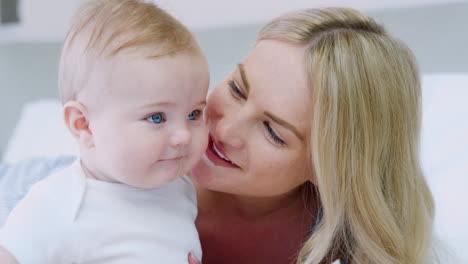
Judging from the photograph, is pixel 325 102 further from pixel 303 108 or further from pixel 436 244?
pixel 436 244

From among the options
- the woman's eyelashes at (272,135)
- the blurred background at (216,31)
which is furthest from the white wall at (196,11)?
the woman's eyelashes at (272,135)

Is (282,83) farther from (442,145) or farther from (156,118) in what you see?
(442,145)

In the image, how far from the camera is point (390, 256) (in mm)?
1304

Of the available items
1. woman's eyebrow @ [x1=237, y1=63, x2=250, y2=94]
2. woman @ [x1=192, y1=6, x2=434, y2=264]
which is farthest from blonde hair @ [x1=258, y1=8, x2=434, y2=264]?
woman's eyebrow @ [x1=237, y1=63, x2=250, y2=94]

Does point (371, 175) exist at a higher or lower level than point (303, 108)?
lower

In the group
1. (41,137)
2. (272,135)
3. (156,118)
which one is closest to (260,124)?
(272,135)

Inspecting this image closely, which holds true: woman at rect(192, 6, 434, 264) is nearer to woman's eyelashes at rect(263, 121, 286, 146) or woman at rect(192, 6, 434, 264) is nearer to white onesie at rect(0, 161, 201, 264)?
woman's eyelashes at rect(263, 121, 286, 146)

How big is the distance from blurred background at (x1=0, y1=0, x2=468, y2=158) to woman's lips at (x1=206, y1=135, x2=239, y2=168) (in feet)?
2.26

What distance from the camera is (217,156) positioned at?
1.27m

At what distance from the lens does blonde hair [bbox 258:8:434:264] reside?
1.19 meters

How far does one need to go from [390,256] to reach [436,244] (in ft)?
0.78

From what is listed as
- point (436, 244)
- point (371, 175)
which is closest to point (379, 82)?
point (371, 175)

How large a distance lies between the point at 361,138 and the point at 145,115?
1.63 ft

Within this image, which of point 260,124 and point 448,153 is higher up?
point 260,124
